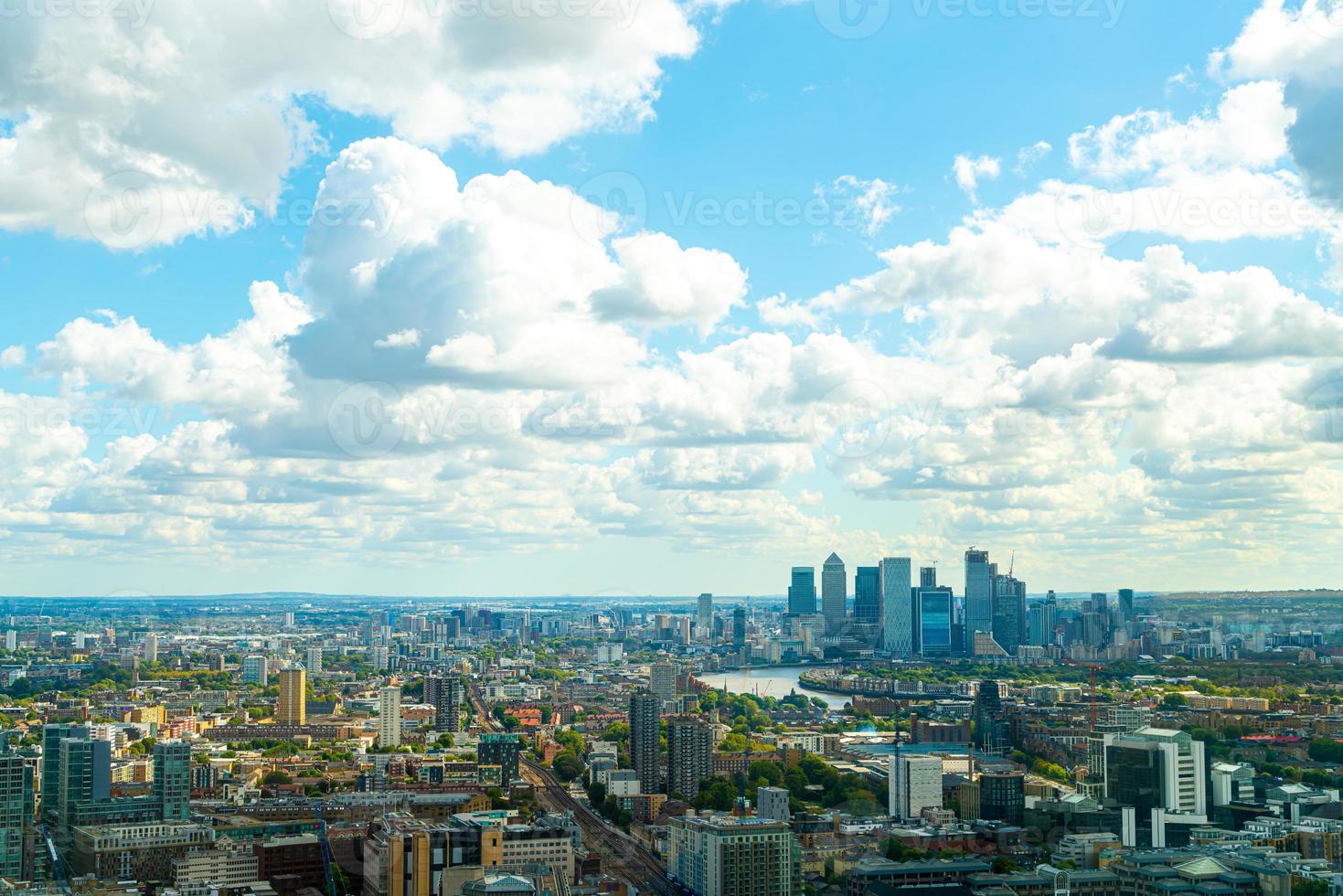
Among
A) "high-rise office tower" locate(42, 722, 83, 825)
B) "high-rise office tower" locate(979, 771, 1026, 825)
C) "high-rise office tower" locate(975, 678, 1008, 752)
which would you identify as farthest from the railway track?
"high-rise office tower" locate(975, 678, 1008, 752)

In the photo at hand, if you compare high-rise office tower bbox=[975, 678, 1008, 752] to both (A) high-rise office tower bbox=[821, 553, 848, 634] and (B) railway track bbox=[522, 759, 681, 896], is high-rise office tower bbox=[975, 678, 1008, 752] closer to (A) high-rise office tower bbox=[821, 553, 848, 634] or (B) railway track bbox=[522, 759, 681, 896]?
(B) railway track bbox=[522, 759, 681, 896]

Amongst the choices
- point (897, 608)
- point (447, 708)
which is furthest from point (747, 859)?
point (897, 608)

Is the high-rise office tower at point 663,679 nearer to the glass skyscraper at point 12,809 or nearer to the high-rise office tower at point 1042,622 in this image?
the high-rise office tower at point 1042,622

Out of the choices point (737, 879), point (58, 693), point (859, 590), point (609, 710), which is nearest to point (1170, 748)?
point (737, 879)

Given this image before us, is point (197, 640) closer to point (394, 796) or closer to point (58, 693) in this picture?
point (58, 693)

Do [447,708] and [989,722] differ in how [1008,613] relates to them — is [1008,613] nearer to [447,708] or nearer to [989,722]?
[989,722]

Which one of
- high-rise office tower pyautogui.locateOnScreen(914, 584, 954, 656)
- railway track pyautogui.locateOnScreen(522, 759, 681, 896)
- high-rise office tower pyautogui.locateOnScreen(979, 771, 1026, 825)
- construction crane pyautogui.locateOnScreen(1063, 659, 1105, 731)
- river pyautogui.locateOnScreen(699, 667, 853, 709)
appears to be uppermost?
high-rise office tower pyautogui.locateOnScreen(914, 584, 954, 656)
